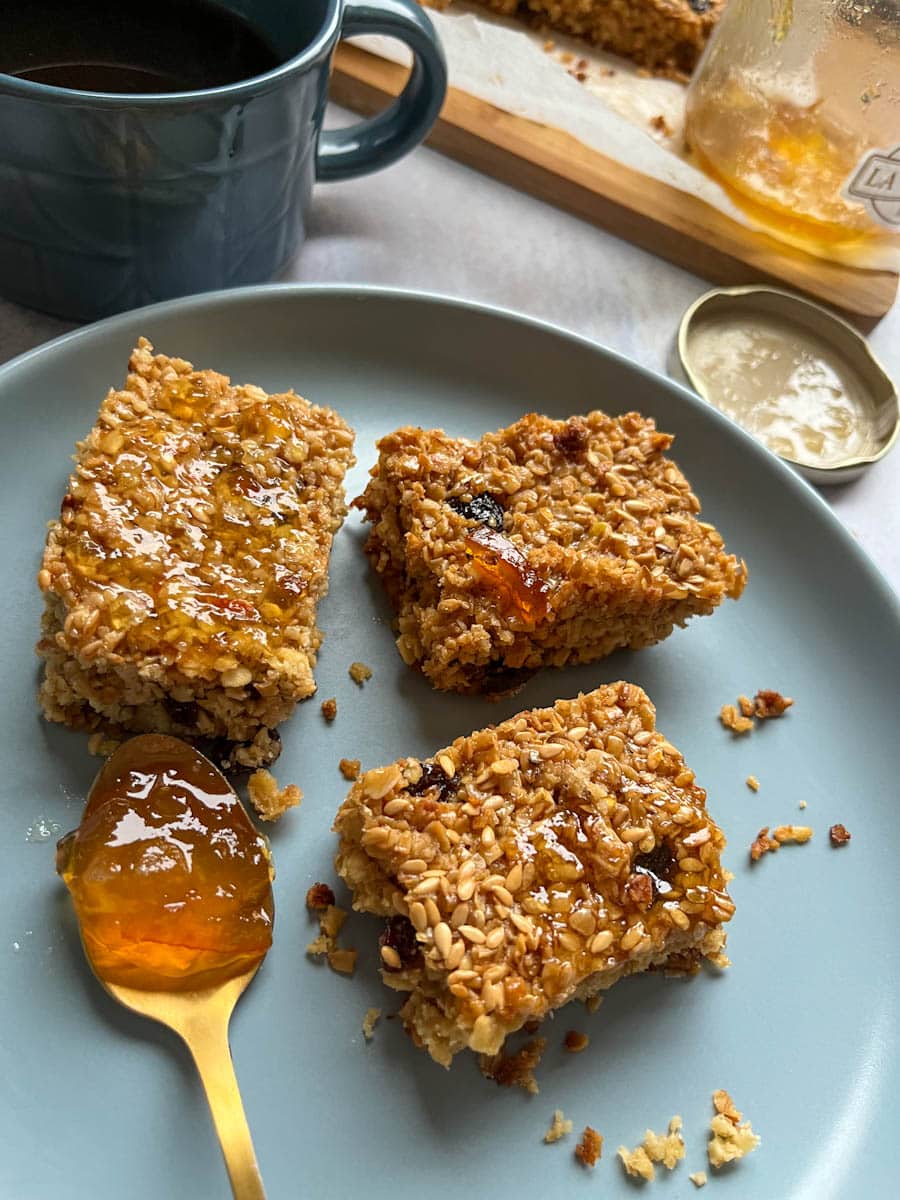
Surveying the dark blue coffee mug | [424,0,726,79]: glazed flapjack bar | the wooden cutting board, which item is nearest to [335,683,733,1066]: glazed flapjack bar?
the dark blue coffee mug

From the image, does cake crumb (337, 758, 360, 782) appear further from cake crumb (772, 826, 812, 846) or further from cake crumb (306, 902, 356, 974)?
cake crumb (772, 826, 812, 846)

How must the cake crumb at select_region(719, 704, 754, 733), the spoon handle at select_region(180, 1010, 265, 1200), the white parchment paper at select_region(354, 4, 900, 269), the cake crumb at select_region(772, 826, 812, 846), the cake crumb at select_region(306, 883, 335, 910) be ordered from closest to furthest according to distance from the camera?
the spoon handle at select_region(180, 1010, 265, 1200)
the cake crumb at select_region(306, 883, 335, 910)
the cake crumb at select_region(772, 826, 812, 846)
the cake crumb at select_region(719, 704, 754, 733)
the white parchment paper at select_region(354, 4, 900, 269)

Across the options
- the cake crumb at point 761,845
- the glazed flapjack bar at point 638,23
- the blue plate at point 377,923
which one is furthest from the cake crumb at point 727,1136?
the glazed flapjack bar at point 638,23

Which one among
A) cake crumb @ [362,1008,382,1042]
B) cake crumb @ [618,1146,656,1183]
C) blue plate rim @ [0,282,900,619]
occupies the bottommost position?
cake crumb @ [362,1008,382,1042]

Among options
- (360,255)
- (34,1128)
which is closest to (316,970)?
(34,1128)

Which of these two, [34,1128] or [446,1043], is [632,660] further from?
[34,1128]

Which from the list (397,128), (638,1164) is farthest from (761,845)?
(397,128)
